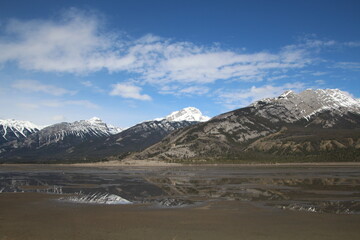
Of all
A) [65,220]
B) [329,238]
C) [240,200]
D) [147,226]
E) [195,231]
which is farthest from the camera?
[240,200]

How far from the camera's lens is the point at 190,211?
32625 mm

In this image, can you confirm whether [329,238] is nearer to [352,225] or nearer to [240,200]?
[352,225]

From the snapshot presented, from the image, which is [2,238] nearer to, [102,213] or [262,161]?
[102,213]

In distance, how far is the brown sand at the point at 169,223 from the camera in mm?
22953

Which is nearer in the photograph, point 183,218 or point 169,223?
point 169,223

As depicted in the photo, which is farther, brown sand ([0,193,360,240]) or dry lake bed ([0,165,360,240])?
dry lake bed ([0,165,360,240])

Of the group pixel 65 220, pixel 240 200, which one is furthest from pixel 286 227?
pixel 65 220

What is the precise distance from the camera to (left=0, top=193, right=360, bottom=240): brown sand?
22953 millimetres

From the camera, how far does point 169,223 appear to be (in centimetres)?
2683

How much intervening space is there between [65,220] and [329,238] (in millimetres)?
22048

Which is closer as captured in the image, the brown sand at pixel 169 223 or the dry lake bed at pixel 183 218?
the brown sand at pixel 169 223

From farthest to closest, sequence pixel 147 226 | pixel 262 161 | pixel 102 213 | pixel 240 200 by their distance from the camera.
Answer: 1. pixel 262 161
2. pixel 240 200
3. pixel 102 213
4. pixel 147 226

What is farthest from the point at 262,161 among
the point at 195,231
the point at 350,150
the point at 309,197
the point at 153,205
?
the point at 195,231

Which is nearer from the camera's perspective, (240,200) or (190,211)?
(190,211)
